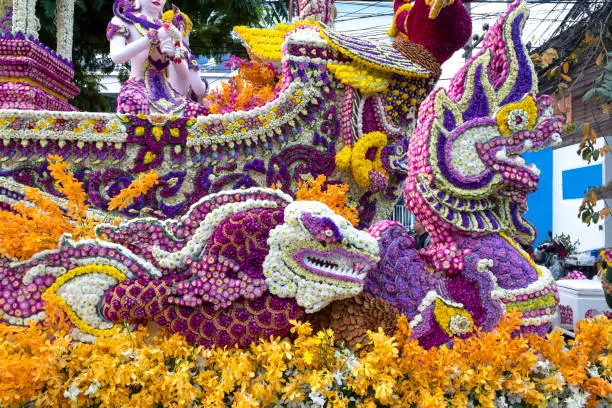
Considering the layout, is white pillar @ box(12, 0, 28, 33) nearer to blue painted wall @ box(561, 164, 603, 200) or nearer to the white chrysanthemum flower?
the white chrysanthemum flower

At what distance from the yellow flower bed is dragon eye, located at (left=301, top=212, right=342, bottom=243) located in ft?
0.79

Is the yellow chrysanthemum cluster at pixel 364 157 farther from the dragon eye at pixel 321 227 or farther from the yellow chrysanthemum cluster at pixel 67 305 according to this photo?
the yellow chrysanthemum cluster at pixel 67 305

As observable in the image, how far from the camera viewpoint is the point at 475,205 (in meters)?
1.69

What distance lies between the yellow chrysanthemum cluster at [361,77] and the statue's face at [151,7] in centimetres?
122

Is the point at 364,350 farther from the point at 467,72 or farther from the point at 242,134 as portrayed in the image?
the point at 242,134

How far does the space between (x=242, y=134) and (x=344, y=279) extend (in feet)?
4.76

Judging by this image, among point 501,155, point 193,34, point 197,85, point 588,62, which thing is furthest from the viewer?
point 193,34

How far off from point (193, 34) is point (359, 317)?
695 cm

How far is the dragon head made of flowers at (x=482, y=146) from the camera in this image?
1662 millimetres

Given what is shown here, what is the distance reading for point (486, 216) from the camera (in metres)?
1.71

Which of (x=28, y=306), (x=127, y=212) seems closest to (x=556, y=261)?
(x=127, y=212)

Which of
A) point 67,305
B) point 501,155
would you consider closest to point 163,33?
point 67,305

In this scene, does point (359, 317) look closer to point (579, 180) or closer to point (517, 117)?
point (517, 117)

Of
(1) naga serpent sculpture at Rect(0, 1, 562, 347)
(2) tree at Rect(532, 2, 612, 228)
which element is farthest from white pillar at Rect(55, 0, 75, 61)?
(2) tree at Rect(532, 2, 612, 228)
